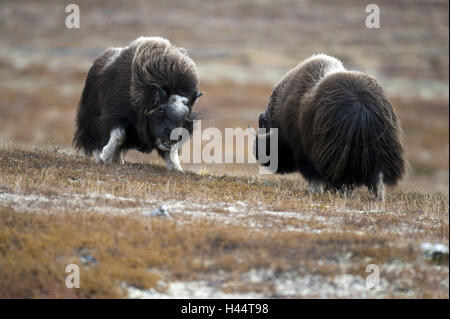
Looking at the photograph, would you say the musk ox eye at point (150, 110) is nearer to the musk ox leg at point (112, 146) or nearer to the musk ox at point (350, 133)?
the musk ox leg at point (112, 146)

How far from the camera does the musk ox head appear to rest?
8.32 metres

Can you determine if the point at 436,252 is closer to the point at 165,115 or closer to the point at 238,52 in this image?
the point at 165,115

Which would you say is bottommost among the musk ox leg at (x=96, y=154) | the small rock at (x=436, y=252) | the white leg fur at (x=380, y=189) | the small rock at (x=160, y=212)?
the small rock at (x=436, y=252)

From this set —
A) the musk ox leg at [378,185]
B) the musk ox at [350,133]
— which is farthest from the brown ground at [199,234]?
the musk ox at [350,133]

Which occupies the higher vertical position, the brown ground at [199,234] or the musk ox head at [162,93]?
the musk ox head at [162,93]

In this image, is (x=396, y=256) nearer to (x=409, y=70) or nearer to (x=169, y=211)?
(x=169, y=211)

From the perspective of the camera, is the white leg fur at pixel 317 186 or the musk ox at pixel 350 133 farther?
the white leg fur at pixel 317 186

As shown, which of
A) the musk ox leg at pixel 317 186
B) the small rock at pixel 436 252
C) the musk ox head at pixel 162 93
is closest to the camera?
the small rock at pixel 436 252

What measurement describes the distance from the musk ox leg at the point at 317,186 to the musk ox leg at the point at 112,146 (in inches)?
113

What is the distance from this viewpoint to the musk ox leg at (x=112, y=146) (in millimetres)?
8633

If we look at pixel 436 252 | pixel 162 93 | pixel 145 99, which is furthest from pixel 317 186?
pixel 436 252

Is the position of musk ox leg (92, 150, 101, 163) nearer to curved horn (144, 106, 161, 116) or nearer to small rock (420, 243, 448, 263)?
curved horn (144, 106, 161, 116)

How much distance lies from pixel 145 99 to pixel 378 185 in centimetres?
347
